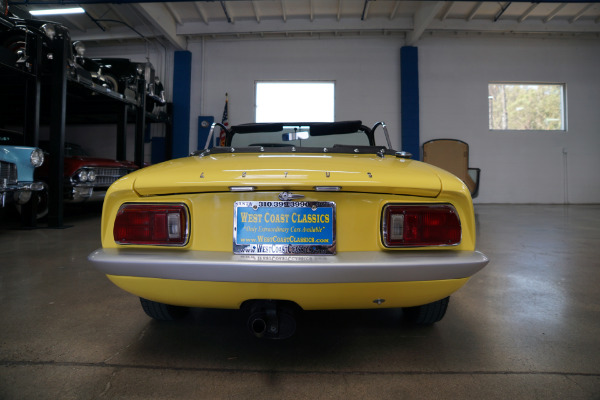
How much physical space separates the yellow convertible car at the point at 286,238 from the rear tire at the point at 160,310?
0.38m

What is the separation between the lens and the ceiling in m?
8.27

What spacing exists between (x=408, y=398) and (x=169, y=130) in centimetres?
963

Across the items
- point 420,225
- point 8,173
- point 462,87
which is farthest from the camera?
point 462,87

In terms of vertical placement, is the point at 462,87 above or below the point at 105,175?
above

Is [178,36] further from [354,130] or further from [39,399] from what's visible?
[39,399]

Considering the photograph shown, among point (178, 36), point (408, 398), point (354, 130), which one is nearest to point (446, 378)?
point (408, 398)

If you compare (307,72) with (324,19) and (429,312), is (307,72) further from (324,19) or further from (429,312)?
(429,312)

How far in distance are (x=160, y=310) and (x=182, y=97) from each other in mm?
8926

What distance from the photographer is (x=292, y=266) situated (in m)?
1.02

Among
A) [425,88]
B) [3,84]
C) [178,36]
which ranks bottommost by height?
[3,84]

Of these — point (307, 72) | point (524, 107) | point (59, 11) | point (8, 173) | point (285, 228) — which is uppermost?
point (59, 11)

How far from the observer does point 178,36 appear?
9172 millimetres

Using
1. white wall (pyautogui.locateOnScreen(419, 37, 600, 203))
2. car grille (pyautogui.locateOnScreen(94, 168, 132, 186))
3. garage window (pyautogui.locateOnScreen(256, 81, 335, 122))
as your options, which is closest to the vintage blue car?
car grille (pyautogui.locateOnScreen(94, 168, 132, 186))

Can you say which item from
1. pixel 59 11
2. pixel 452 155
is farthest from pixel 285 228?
pixel 59 11
